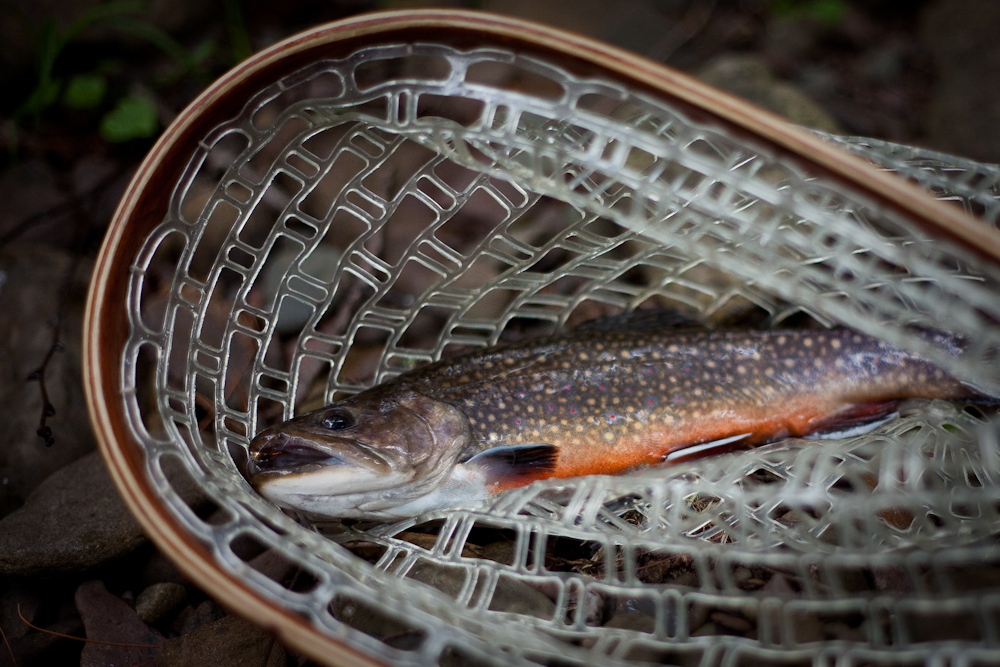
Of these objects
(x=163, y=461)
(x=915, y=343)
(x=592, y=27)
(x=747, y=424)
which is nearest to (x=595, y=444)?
(x=747, y=424)

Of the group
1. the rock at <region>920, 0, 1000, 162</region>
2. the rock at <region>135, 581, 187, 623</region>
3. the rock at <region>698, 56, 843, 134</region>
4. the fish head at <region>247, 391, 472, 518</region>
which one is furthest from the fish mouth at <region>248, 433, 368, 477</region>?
the rock at <region>920, 0, 1000, 162</region>

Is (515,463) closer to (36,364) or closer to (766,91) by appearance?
(36,364)

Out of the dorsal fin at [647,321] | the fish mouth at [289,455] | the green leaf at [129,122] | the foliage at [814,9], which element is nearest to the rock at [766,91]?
the foliage at [814,9]

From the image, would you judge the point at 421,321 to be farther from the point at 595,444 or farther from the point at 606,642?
the point at 606,642

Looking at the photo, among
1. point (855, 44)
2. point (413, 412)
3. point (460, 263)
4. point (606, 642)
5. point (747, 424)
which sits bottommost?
point (606, 642)

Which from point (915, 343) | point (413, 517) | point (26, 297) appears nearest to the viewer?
point (915, 343)

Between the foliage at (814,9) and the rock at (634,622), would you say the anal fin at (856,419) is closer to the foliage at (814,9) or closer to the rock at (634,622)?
the rock at (634,622)
